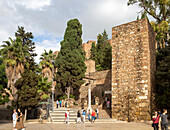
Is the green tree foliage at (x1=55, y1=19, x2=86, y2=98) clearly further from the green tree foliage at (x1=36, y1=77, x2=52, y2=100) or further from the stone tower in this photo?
the stone tower

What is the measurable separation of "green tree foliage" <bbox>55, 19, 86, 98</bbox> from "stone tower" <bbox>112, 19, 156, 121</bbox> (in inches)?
471

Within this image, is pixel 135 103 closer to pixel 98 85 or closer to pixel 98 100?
pixel 98 100

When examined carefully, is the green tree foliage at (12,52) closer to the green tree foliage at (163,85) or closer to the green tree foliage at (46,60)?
the green tree foliage at (46,60)

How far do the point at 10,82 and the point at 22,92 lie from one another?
250cm

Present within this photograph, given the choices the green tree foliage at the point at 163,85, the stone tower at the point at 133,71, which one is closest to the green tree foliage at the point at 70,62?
the stone tower at the point at 133,71

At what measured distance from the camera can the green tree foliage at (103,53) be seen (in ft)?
100

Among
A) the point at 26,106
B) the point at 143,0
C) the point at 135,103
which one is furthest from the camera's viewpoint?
the point at 143,0

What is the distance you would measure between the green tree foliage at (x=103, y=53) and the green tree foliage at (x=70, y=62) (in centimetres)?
369

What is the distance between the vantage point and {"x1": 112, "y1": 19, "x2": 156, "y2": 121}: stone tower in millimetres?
16219

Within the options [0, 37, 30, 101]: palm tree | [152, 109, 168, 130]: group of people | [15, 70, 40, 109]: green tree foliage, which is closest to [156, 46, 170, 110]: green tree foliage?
[152, 109, 168, 130]: group of people

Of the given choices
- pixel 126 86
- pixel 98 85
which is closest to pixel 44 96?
pixel 98 85

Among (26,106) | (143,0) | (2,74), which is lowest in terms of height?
(26,106)

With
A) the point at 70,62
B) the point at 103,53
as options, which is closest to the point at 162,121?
the point at 70,62

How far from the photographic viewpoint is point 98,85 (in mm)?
29562
